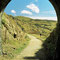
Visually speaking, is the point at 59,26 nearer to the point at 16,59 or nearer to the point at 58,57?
the point at 58,57

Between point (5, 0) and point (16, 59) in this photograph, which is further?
point (16, 59)

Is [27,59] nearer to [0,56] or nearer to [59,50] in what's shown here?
[0,56]

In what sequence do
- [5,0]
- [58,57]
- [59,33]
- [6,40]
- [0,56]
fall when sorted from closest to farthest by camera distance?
[58,57]
[59,33]
[5,0]
[0,56]
[6,40]

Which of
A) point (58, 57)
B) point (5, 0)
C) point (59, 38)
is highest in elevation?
point (5, 0)

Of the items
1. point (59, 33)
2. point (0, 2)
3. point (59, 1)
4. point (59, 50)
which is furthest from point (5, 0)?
point (59, 50)

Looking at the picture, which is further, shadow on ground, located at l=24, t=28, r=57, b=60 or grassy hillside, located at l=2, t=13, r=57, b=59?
grassy hillside, located at l=2, t=13, r=57, b=59

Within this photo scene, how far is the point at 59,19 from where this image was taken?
12039 mm

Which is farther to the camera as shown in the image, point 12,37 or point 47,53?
point 12,37

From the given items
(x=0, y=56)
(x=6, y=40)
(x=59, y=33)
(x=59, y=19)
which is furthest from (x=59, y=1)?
(x=6, y=40)

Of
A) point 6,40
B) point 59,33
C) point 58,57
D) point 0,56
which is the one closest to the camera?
point 58,57

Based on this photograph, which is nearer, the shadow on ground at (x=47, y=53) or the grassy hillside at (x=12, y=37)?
the shadow on ground at (x=47, y=53)

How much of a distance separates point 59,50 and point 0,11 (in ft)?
21.3

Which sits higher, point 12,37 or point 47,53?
Result: point 12,37

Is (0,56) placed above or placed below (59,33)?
below
